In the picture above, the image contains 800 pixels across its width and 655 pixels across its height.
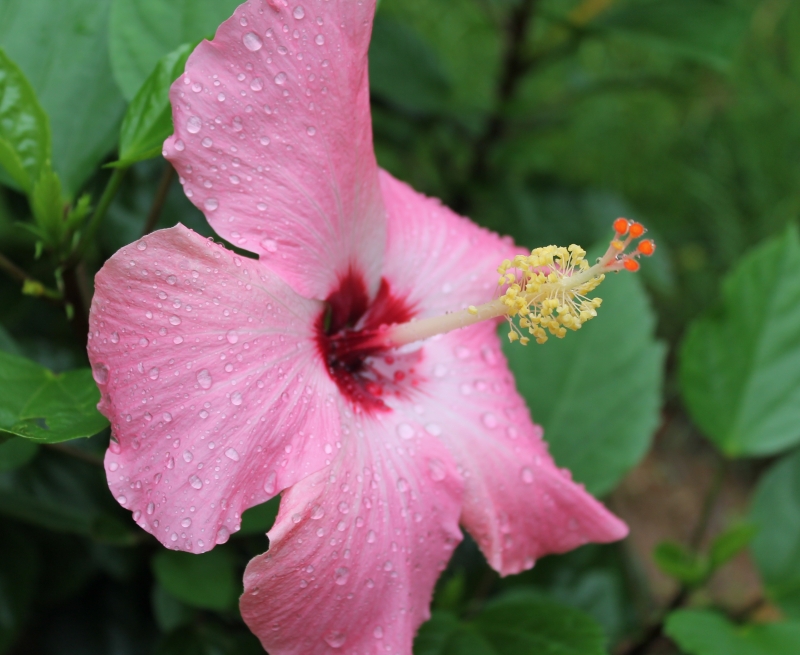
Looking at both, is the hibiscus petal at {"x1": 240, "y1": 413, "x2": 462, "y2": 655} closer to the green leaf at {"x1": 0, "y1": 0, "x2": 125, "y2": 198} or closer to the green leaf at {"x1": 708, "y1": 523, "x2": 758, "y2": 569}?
the green leaf at {"x1": 0, "y1": 0, "x2": 125, "y2": 198}

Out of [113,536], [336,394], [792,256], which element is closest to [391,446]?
[336,394]

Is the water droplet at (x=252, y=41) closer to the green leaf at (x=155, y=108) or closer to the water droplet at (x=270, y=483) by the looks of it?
the green leaf at (x=155, y=108)

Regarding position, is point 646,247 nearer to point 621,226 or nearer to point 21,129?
point 621,226

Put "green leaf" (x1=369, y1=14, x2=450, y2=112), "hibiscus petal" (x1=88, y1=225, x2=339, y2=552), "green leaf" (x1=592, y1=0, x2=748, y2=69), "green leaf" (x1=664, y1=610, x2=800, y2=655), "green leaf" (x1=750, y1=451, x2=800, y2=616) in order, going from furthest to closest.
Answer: "green leaf" (x1=369, y1=14, x2=450, y2=112), "green leaf" (x1=592, y1=0, x2=748, y2=69), "green leaf" (x1=750, y1=451, x2=800, y2=616), "green leaf" (x1=664, y1=610, x2=800, y2=655), "hibiscus petal" (x1=88, y1=225, x2=339, y2=552)

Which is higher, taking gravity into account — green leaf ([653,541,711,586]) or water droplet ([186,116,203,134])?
water droplet ([186,116,203,134])

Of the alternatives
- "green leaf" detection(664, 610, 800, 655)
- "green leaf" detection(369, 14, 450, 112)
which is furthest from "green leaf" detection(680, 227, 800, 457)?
"green leaf" detection(369, 14, 450, 112)

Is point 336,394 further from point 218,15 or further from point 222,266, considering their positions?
A: point 218,15

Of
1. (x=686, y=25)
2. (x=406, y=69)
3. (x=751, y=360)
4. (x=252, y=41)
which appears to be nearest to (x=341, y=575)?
(x=252, y=41)

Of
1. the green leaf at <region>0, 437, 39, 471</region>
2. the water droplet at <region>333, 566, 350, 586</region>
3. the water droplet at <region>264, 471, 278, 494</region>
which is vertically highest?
the water droplet at <region>264, 471, 278, 494</region>
